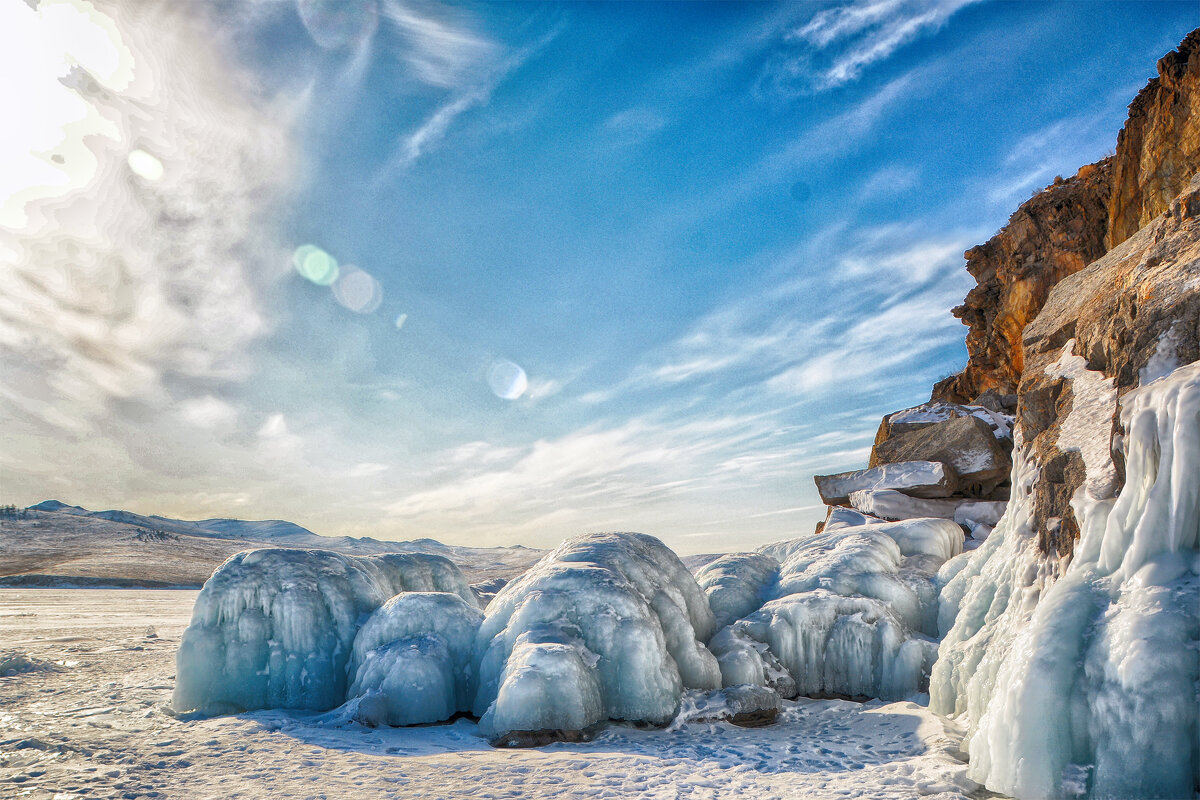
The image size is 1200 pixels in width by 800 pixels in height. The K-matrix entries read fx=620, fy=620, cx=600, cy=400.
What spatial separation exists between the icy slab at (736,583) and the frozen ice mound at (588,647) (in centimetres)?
120

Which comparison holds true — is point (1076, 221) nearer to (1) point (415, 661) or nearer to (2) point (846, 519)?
(2) point (846, 519)

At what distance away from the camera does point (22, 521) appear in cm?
6128

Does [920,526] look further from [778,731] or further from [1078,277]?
[778,731]

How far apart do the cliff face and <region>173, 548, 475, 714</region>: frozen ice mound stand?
1383 cm

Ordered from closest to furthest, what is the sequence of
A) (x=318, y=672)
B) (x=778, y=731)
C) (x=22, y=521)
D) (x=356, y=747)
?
1. (x=356, y=747)
2. (x=778, y=731)
3. (x=318, y=672)
4. (x=22, y=521)

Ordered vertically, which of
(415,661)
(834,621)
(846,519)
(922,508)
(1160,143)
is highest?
(1160,143)

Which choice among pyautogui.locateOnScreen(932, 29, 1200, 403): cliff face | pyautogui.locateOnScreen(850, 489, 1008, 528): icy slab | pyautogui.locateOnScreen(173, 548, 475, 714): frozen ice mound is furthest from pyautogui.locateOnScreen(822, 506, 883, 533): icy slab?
pyautogui.locateOnScreen(173, 548, 475, 714): frozen ice mound

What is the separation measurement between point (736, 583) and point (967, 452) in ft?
32.1

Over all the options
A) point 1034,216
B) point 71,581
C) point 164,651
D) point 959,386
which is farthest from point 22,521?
point 1034,216

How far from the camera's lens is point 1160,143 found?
17734mm

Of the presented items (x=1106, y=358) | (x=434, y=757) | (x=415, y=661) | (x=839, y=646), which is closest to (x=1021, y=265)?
(x=839, y=646)

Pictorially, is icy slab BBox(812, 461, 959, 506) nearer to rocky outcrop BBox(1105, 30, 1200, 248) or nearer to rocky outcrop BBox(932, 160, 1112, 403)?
rocky outcrop BBox(1105, 30, 1200, 248)

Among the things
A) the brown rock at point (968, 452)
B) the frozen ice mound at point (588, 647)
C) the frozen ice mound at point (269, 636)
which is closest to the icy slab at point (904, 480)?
the brown rock at point (968, 452)

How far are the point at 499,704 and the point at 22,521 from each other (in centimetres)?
7812
